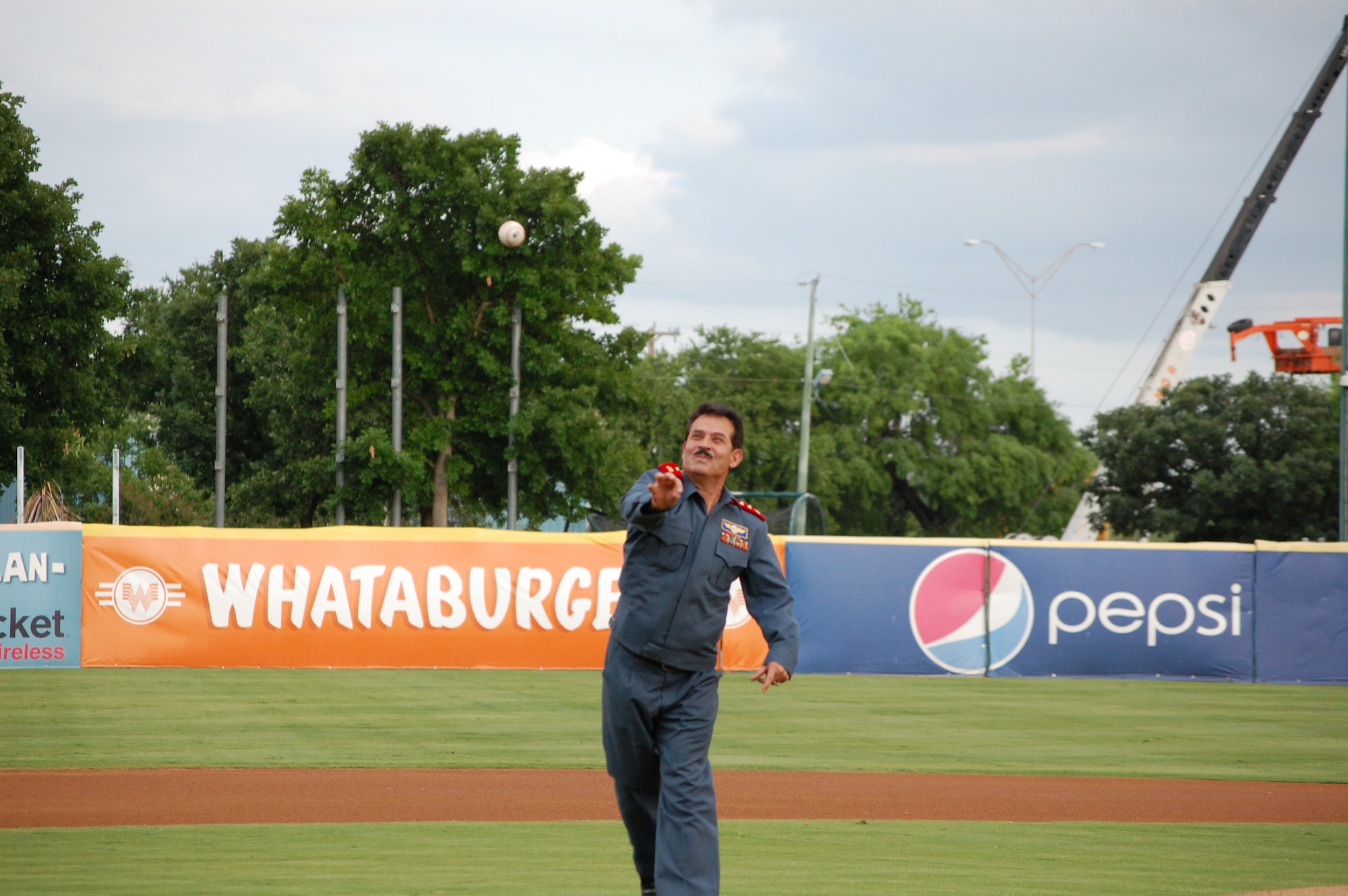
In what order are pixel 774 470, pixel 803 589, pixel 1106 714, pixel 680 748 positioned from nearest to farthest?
pixel 680 748, pixel 1106 714, pixel 803 589, pixel 774 470

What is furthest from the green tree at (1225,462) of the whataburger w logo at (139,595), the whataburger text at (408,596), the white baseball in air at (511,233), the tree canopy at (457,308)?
the whataburger w logo at (139,595)

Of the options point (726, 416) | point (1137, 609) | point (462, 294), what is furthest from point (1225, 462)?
point (726, 416)

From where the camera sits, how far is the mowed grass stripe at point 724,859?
6430 mm

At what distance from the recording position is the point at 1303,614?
19.4 meters

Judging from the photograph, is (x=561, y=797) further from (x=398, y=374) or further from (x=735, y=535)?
(x=398, y=374)

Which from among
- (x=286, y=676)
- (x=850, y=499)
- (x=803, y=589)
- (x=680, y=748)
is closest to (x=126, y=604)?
(x=286, y=676)

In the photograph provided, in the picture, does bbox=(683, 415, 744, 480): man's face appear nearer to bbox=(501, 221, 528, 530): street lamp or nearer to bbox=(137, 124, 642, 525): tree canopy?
bbox=(501, 221, 528, 530): street lamp

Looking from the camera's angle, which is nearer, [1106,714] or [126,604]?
[1106,714]

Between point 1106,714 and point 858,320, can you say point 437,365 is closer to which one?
point 1106,714

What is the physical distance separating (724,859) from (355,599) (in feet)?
40.1

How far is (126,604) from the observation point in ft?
58.9

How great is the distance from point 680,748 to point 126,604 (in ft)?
48.8

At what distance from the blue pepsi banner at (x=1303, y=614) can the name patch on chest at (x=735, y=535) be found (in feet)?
53.7

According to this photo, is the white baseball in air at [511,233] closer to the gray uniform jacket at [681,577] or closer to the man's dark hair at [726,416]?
the man's dark hair at [726,416]
